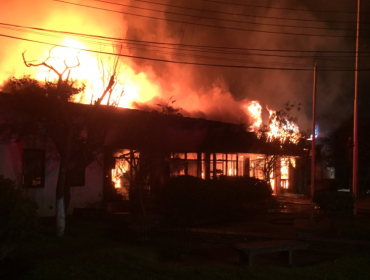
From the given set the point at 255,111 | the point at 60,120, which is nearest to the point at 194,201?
the point at 60,120

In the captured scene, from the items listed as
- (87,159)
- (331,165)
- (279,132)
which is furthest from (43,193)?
(331,165)

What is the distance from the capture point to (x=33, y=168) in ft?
45.5

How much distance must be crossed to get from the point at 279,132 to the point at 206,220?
10.6 meters

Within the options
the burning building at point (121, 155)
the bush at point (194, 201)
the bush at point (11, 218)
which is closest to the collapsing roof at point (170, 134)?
the burning building at point (121, 155)

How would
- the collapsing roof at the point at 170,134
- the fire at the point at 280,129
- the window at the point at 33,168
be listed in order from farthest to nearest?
the fire at the point at 280,129
the window at the point at 33,168
the collapsing roof at the point at 170,134

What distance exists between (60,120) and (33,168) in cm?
436

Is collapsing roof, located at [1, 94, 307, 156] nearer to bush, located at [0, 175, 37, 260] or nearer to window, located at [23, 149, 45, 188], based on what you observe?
window, located at [23, 149, 45, 188]

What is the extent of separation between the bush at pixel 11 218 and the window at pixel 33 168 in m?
7.32

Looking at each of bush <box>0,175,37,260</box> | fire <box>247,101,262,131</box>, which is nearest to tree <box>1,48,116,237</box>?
bush <box>0,175,37,260</box>

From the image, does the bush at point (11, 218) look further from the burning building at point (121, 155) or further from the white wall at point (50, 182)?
the white wall at point (50, 182)

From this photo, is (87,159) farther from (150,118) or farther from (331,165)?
(331,165)

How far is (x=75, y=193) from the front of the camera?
15070 mm

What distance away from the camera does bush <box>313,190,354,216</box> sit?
1221 centimetres

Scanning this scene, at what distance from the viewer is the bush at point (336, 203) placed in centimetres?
1221
